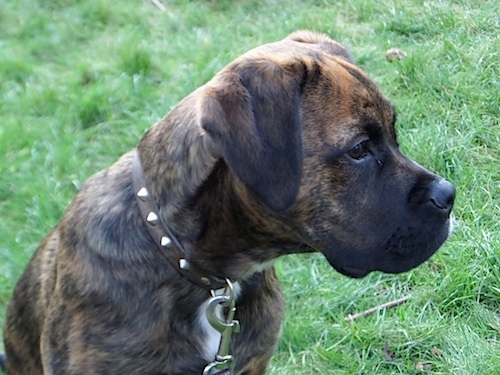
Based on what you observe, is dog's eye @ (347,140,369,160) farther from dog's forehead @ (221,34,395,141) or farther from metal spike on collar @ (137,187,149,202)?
metal spike on collar @ (137,187,149,202)

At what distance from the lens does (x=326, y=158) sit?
2.46m

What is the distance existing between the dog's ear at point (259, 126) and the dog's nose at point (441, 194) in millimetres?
502

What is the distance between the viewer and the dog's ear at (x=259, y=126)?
225 centimetres

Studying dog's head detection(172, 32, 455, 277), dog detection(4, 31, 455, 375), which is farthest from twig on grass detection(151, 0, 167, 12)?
dog's head detection(172, 32, 455, 277)

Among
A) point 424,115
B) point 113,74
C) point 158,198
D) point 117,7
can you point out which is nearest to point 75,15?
point 117,7

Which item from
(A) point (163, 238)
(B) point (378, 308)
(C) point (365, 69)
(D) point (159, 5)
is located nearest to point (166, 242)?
(A) point (163, 238)

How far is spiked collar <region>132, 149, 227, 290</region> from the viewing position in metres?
2.59

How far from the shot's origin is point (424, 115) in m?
4.78

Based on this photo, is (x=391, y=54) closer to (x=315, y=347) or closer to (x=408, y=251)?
(x=315, y=347)

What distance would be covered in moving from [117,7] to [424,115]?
9.08 ft

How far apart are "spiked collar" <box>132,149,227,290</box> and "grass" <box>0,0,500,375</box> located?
44.5 inches

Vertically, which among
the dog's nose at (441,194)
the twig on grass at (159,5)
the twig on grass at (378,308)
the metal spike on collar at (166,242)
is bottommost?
the twig on grass at (378,308)

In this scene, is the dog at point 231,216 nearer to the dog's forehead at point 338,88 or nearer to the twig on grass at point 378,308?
the dog's forehead at point 338,88

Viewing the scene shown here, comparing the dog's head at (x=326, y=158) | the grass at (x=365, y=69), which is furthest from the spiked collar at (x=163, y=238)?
the grass at (x=365, y=69)
